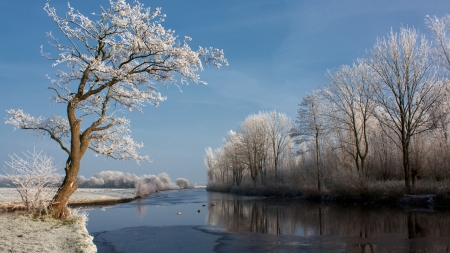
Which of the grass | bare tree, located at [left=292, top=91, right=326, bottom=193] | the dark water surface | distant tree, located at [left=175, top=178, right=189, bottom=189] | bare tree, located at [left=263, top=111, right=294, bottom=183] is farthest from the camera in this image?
distant tree, located at [left=175, top=178, right=189, bottom=189]

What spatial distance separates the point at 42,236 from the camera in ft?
29.5

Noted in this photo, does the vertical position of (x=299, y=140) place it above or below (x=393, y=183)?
above

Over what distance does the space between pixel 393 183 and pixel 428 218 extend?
9.50m

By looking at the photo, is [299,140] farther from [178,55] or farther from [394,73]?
[178,55]

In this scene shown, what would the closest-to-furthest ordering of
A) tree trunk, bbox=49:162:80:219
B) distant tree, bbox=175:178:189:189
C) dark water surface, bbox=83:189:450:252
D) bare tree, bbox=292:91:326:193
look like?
dark water surface, bbox=83:189:450:252, tree trunk, bbox=49:162:80:219, bare tree, bbox=292:91:326:193, distant tree, bbox=175:178:189:189

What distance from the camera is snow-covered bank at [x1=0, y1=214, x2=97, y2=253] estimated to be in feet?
25.6

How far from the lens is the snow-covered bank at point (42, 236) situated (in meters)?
7.79

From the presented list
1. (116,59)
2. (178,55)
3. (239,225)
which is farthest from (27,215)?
(239,225)

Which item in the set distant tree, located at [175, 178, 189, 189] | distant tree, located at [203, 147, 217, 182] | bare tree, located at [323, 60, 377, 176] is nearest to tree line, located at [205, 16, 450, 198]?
bare tree, located at [323, 60, 377, 176]

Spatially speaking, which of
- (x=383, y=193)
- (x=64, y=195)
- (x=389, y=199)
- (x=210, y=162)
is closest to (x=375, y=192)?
(x=383, y=193)

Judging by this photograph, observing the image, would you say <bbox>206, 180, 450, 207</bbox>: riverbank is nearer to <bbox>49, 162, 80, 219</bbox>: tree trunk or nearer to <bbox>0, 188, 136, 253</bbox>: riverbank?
<bbox>0, 188, 136, 253</bbox>: riverbank

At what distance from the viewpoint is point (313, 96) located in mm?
34875

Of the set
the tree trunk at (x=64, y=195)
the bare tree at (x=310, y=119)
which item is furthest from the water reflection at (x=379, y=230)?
the bare tree at (x=310, y=119)

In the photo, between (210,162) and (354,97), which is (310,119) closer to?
(354,97)
